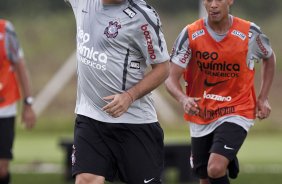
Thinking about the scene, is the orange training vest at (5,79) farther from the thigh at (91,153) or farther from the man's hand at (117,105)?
the man's hand at (117,105)

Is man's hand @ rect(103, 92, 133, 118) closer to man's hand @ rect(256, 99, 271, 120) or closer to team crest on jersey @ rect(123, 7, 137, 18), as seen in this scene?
team crest on jersey @ rect(123, 7, 137, 18)

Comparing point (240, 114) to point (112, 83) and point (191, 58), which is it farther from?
point (112, 83)

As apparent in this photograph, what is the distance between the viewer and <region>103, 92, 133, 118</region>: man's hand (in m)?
8.14

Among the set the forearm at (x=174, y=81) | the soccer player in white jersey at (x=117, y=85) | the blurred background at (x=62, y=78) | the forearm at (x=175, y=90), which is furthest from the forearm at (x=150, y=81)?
the blurred background at (x=62, y=78)

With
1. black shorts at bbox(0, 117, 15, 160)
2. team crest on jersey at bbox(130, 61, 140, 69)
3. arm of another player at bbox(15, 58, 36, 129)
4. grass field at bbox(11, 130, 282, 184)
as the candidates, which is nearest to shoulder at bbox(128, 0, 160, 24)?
team crest on jersey at bbox(130, 61, 140, 69)

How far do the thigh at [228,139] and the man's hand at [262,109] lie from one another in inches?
9.7

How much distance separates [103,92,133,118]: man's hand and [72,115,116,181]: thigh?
0.51 metres

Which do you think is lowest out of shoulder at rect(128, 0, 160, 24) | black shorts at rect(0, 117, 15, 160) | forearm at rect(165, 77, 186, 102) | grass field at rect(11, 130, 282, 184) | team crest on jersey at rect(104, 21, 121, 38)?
grass field at rect(11, 130, 282, 184)

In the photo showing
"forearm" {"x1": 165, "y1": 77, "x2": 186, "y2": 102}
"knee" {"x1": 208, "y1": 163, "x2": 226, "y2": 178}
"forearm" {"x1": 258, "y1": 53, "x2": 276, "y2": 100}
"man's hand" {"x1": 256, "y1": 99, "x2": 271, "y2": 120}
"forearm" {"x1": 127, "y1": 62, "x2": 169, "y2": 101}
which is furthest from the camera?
"forearm" {"x1": 258, "y1": 53, "x2": 276, "y2": 100}

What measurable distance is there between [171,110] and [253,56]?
1616 cm

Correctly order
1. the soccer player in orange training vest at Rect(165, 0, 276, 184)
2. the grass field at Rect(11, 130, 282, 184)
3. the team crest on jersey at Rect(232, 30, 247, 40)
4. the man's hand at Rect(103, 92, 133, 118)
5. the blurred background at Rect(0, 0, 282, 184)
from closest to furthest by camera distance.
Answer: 1. the man's hand at Rect(103, 92, 133, 118)
2. the soccer player in orange training vest at Rect(165, 0, 276, 184)
3. the team crest on jersey at Rect(232, 30, 247, 40)
4. the grass field at Rect(11, 130, 282, 184)
5. the blurred background at Rect(0, 0, 282, 184)

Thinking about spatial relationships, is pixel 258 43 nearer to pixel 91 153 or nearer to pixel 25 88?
pixel 91 153

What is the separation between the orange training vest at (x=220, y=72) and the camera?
10383 millimetres

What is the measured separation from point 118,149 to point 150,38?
3.12ft
